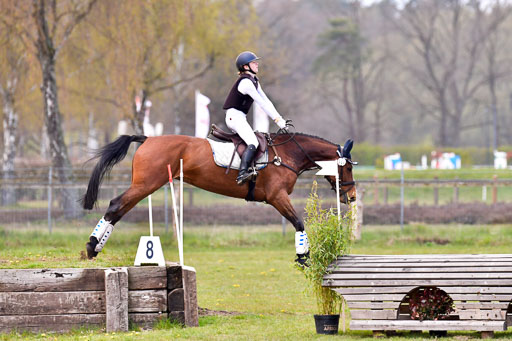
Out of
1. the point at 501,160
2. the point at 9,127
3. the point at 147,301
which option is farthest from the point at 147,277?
the point at 501,160

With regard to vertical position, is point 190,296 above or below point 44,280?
below

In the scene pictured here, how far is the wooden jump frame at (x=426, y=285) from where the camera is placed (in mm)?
7414

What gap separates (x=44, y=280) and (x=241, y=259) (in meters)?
8.67

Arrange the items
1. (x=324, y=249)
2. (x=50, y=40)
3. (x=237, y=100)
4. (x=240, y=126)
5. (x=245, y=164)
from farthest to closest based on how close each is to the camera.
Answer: (x=50, y=40)
(x=237, y=100)
(x=240, y=126)
(x=245, y=164)
(x=324, y=249)

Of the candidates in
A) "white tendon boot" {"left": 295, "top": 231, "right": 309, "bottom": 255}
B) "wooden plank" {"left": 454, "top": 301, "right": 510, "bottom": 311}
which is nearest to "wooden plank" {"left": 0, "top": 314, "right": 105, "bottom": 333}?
"white tendon boot" {"left": 295, "top": 231, "right": 309, "bottom": 255}

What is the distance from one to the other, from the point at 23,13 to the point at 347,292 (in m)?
17.8

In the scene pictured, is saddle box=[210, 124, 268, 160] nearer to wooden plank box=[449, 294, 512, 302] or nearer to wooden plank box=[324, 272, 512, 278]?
wooden plank box=[324, 272, 512, 278]

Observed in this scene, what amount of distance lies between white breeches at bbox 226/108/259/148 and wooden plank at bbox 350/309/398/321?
298cm

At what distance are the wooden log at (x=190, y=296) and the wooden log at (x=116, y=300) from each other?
631 millimetres

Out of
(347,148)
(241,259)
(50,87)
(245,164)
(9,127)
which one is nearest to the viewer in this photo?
(245,164)

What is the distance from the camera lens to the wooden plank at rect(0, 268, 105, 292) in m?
8.07

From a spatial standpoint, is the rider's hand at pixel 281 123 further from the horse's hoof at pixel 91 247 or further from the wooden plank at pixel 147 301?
the wooden plank at pixel 147 301

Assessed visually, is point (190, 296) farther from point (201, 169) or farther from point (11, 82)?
point (11, 82)

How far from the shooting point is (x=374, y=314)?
7.77 meters
